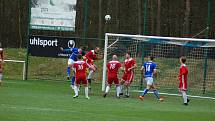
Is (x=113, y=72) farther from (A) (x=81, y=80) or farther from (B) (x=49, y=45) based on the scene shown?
(B) (x=49, y=45)

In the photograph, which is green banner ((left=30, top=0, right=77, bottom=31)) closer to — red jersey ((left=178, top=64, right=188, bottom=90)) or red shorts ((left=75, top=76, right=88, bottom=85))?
red shorts ((left=75, top=76, right=88, bottom=85))

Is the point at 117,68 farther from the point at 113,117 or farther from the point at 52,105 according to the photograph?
the point at 113,117

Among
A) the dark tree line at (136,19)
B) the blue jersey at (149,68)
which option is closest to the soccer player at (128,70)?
the blue jersey at (149,68)

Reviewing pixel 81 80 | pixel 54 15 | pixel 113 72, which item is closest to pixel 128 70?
pixel 113 72

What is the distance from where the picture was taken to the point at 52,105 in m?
17.7

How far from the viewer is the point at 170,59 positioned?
95.0 ft

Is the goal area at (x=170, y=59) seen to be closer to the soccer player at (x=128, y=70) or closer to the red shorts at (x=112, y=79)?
the soccer player at (x=128, y=70)

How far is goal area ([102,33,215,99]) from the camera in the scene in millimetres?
27234

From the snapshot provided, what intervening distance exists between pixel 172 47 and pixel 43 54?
7825mm

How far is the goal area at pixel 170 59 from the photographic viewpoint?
2723 cm

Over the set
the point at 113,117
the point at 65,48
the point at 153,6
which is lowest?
the point at 113,117

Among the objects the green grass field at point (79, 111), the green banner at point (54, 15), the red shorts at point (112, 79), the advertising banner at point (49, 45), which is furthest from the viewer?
the green banner at point (54, 15)

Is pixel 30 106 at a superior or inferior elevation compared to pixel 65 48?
inferior

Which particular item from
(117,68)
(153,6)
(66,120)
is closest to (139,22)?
(153,6)
